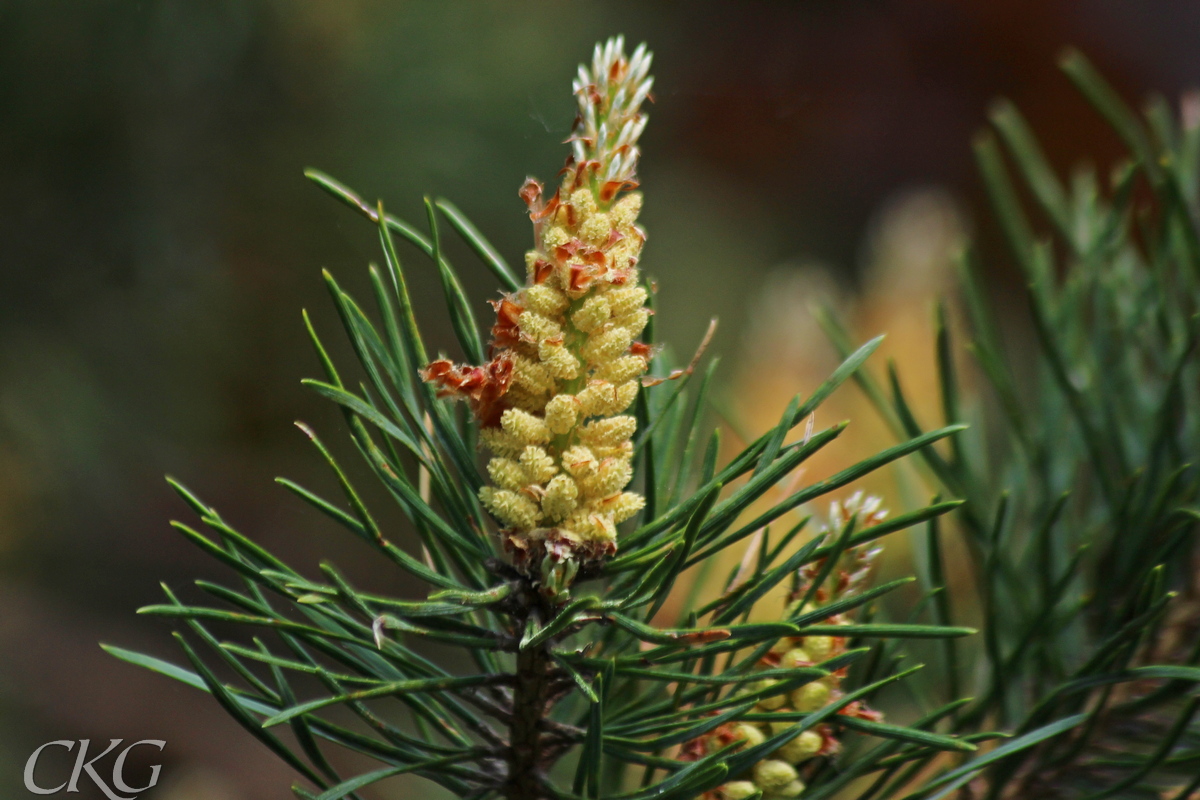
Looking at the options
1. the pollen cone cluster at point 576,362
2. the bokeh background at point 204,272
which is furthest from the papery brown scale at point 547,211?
the bokeh background at point 204,272

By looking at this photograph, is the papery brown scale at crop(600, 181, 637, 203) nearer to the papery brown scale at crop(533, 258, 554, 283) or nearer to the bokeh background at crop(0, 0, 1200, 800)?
the papery brown scale at crop(533, 258, 554, 283)

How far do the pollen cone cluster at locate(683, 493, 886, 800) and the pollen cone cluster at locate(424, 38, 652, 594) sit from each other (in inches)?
2.1

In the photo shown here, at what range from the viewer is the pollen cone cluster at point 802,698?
229 mm

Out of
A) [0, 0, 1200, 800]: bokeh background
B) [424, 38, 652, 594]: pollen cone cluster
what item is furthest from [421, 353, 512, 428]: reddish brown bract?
[0, 0, 1200, 800]: bokeh background

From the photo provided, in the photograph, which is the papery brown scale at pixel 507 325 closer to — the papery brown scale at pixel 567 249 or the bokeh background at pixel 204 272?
the papery brown scale at pixel 567 249

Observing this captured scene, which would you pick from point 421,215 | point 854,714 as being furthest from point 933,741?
point 421,215

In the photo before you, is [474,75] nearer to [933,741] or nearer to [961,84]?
[933,741]

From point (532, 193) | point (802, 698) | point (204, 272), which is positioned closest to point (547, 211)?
point (532, 193)

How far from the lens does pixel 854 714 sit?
0.76 ft

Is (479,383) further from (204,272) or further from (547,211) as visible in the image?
(204,272)

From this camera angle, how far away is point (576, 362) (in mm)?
207

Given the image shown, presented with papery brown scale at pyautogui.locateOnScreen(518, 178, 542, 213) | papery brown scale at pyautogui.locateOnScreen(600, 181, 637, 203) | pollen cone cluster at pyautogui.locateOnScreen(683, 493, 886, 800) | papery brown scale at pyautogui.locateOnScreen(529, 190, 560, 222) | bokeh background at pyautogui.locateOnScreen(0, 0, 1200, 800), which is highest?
bokeh background at pyautogui.locateOnScreen(0, 0, 1200, 800)

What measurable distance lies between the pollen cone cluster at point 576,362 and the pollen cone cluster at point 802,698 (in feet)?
0.18

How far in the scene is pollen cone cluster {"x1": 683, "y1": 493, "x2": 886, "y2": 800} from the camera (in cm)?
23
